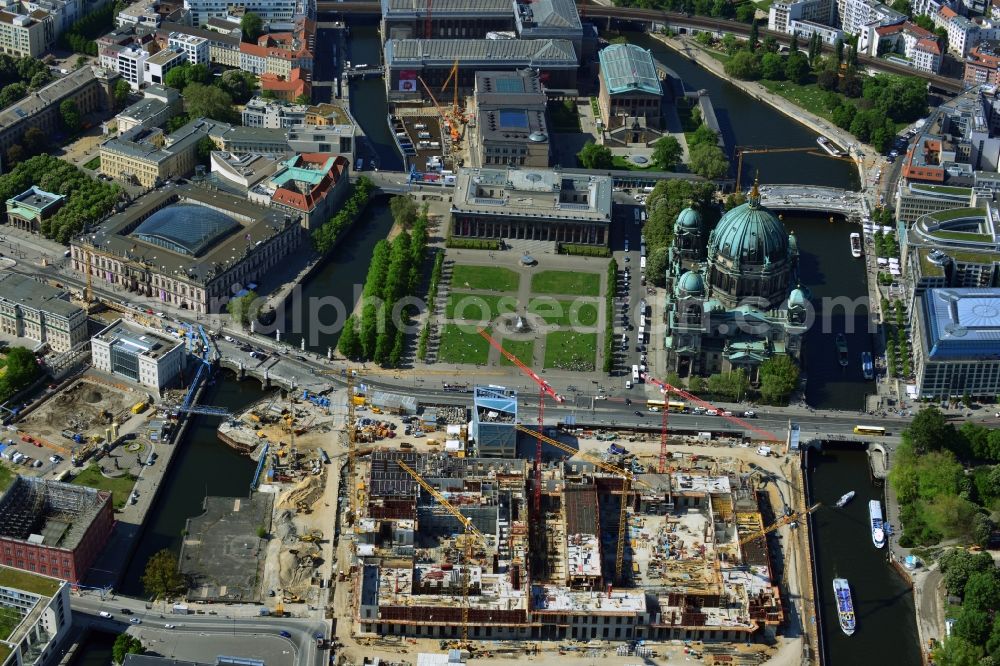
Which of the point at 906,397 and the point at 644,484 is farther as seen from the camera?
the point at 906,397

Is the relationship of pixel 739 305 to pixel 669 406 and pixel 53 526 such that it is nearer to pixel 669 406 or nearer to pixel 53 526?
pixel 669 406

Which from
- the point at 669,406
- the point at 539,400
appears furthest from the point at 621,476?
the point at 539,400

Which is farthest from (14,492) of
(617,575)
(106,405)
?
(617,575)

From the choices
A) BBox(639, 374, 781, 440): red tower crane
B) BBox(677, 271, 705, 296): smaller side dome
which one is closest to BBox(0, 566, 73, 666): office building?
BBox(639, 374, 781, 440): red tower crane

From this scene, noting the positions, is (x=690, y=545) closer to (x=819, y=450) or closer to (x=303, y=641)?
(x=819, y=450)

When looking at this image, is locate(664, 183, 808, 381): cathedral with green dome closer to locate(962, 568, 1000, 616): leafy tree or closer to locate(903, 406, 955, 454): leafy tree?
locate(903, 406, 955, 454): leafy tree

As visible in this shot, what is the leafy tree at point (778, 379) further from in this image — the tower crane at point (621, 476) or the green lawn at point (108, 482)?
the green lawn at point (108, 482)
